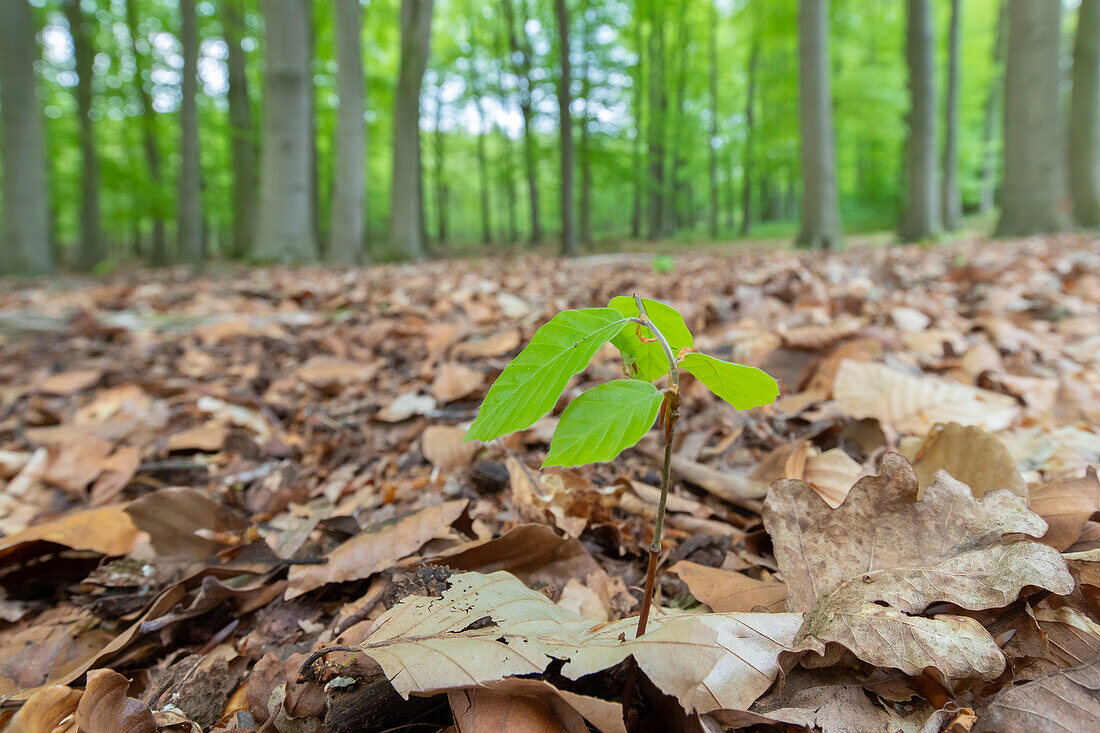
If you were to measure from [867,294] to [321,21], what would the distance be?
16.2m

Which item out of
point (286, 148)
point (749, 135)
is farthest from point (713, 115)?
point (286, 148)

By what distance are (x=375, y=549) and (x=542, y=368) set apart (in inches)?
23.1

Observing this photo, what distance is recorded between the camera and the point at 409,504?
1234 mm

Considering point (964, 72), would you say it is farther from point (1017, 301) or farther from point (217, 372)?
point (217, 372)

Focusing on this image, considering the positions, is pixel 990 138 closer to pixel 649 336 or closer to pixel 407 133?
pixel 407 133

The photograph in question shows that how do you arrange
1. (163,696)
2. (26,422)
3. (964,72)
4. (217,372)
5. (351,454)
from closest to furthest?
A: (163,696) → (351,454) → (26,422) → (217,372) → (964,72)

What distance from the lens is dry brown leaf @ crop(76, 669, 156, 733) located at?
2.07ft

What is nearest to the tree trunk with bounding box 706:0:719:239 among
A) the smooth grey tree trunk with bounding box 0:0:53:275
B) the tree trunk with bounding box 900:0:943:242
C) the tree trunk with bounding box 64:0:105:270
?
the tree trunk with bounding box 900:0:943:242

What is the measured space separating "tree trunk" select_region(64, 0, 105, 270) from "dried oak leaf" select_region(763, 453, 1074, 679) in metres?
14.7

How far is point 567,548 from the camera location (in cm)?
89

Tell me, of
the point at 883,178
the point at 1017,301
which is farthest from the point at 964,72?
the point at 1017,301

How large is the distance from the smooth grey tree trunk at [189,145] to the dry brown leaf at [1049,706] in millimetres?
10870

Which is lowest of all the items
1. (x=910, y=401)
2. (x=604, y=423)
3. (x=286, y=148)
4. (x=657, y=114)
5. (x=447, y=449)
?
(x=447, y=449)

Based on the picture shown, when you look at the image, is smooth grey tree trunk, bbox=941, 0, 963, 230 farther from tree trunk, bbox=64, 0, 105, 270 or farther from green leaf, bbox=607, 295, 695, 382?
tree trunk, bbox=64, 0, 105, 270
